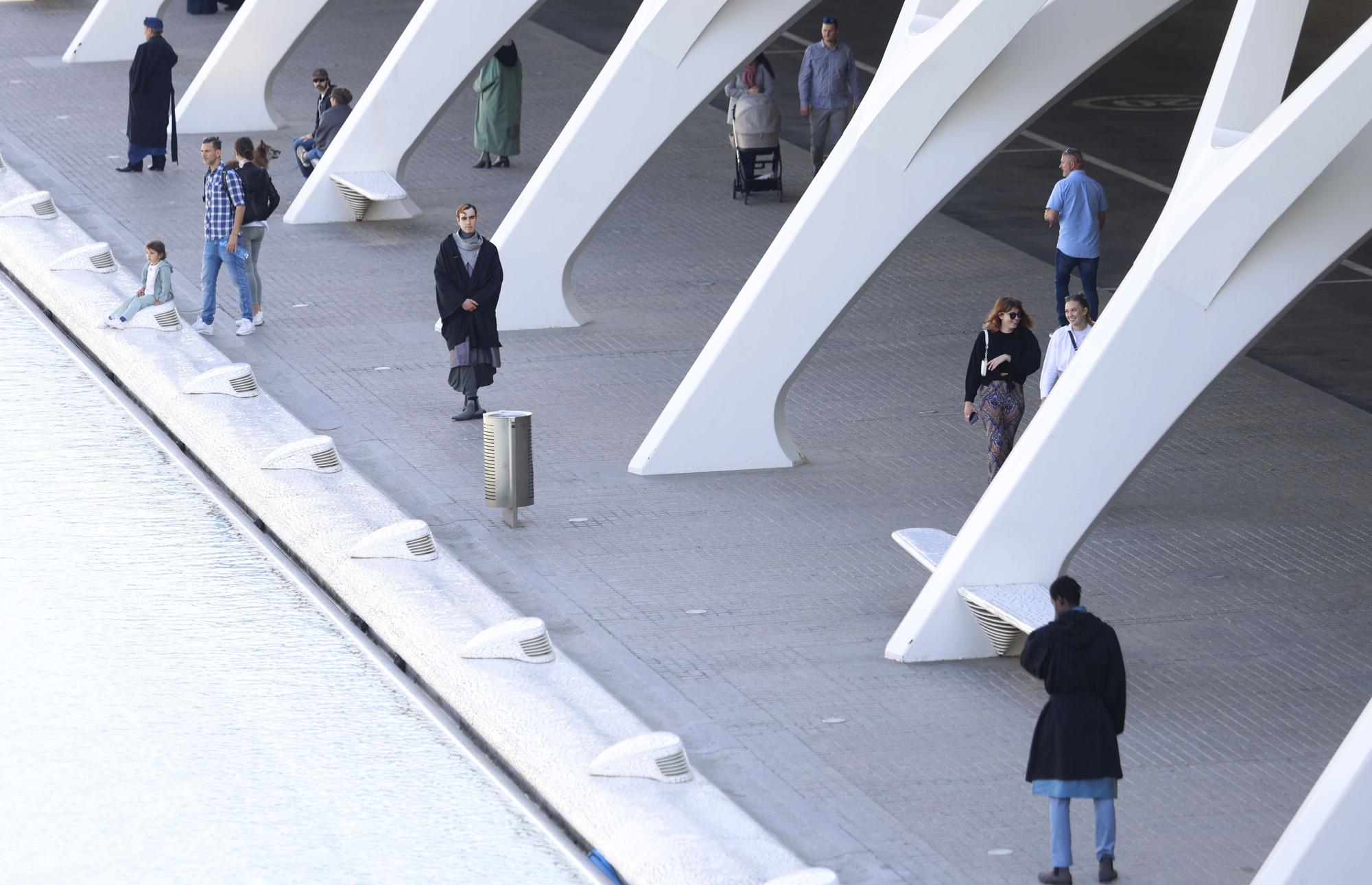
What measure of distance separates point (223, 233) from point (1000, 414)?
292 inches

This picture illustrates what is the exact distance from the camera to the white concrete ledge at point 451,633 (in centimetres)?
923

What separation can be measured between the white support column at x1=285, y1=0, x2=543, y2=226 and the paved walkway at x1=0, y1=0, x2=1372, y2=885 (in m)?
0.38

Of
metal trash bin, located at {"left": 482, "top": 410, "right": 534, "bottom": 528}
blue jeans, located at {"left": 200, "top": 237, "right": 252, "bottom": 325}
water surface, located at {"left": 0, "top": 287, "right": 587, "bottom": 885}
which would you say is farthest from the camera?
blue jeans, located at {"left": 200, "top": 237, "right": 252, "bottom": 325}

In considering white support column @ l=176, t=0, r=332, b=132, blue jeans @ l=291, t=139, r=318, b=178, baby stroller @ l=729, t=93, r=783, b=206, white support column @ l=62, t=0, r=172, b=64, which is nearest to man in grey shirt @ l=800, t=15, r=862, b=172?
baby stroller @ l=729, t=93, r=783, b=206

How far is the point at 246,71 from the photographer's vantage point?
2645 centimetres

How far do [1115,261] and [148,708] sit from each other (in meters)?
13.5

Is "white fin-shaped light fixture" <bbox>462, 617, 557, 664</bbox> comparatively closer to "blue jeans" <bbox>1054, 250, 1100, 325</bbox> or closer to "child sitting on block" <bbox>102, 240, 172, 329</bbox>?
"child sitting on block" <bbox>102, 240, 172, 329</bbox>

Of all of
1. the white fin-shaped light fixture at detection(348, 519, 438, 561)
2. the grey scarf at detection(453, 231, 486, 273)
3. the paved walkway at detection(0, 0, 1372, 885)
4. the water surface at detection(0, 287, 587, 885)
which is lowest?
the water surface at detection(0, 287, 587, 885)

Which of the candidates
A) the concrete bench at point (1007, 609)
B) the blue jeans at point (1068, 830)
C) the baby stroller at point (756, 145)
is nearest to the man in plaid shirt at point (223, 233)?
the baby stroller at point (756, 145)

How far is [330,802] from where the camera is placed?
10086 millimetres

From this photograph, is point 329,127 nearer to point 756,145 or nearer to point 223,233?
point 756,145

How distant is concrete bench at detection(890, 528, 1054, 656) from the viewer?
37.5ft

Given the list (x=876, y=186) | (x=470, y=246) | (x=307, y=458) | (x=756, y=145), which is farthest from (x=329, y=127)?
(x=876, y=186)

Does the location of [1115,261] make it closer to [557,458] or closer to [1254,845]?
[557,458]
